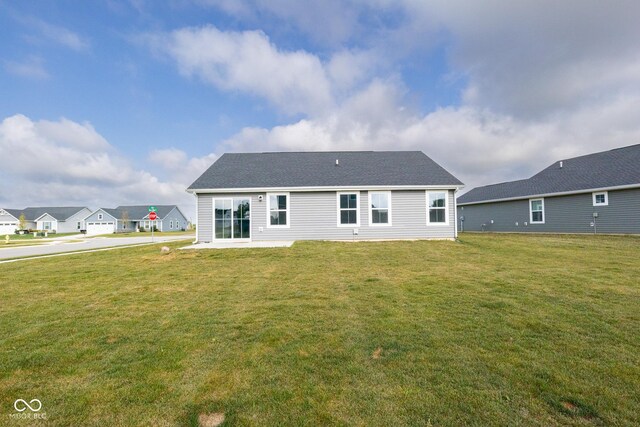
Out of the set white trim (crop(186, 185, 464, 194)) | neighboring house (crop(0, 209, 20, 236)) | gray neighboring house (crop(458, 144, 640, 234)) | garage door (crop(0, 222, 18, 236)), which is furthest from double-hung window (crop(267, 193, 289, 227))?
garage door (crop(0, 222, 18, 236))

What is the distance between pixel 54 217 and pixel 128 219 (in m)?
15.3

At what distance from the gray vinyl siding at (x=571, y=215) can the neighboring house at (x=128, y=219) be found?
59.1 m

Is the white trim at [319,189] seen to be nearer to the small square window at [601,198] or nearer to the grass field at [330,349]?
the grass field at [330,349]

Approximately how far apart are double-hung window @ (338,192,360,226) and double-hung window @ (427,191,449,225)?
382 cm

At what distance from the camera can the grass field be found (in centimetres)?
227

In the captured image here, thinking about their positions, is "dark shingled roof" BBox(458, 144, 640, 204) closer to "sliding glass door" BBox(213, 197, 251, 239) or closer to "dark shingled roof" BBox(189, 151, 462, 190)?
"dark shingled roof" BBox(189, 151, 462, 190)

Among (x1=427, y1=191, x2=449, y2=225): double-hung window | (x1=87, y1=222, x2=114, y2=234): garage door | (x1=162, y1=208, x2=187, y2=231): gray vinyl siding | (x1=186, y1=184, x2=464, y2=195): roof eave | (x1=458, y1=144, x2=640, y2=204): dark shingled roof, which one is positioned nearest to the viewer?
(x1=186, y1=184, x2=464, y2=195): roof eave

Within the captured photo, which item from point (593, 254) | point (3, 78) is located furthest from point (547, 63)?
point (3, 78)

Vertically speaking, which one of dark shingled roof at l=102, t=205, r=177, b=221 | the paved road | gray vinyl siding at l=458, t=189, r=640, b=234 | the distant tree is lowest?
the paved road

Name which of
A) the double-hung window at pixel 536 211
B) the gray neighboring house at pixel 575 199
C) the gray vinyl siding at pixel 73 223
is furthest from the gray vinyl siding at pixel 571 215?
the gray vinyl siding at pixel 73 223

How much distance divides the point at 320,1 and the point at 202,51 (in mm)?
7103

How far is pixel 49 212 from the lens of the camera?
6028 centimetres

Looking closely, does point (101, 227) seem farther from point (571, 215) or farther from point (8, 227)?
point (571, 215)

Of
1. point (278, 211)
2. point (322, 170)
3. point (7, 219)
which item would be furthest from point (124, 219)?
point (322, 170)
